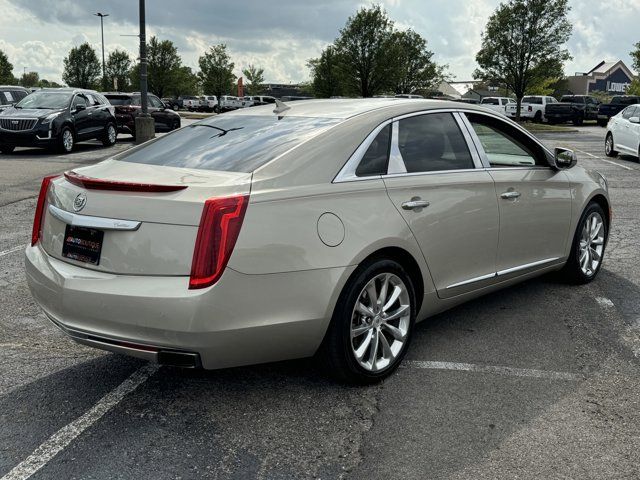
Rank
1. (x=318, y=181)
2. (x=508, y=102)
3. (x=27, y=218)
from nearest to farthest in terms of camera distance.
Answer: (x=318, y=181) → (x=27, y=218) → (x=508, y=102)

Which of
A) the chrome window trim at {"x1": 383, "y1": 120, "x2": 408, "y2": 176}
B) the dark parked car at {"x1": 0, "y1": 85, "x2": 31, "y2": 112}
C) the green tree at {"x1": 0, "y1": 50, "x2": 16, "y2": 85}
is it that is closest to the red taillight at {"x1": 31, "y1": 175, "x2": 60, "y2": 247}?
the chrome window trim at {"x1": 383, "y1": 120, "x2": 408, "y2": 176}

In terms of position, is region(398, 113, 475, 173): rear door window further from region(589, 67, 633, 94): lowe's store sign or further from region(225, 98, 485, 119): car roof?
region(589, 67, 633, 94): lowe's store sign

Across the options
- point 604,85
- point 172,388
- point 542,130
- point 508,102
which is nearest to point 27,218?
point 172,388

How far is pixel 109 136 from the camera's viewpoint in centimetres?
2103

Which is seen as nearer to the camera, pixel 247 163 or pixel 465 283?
pixel 247 163

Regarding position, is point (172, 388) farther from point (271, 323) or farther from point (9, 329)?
point (9, 329)

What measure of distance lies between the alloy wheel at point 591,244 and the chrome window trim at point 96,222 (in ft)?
12.9

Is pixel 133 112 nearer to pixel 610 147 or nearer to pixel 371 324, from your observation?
pixel 610 147

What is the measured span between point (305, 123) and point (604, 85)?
126 m

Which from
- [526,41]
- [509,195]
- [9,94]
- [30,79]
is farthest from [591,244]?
[30,79]

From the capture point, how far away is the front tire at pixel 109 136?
2088cm

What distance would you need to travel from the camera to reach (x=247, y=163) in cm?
370

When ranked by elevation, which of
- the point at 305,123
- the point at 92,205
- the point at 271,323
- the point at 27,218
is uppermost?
the point at 305,123

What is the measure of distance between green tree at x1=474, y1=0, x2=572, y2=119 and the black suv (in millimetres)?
27143
